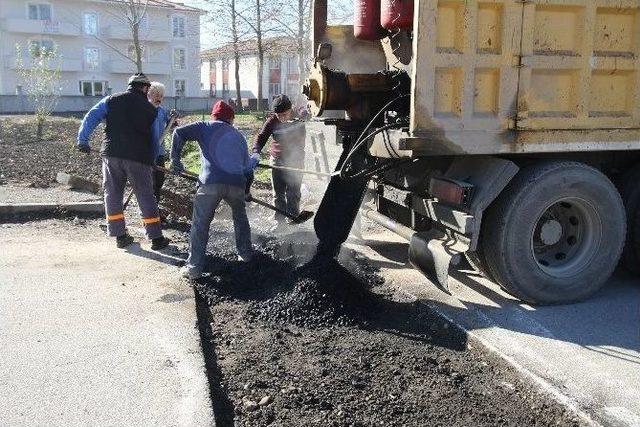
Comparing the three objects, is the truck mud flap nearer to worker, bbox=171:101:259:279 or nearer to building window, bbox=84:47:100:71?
worker, bbox=171:101:259:279

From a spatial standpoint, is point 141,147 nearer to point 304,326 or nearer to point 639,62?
point 304,326

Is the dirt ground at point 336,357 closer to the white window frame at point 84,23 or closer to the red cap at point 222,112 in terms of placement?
the red cap at point 222,112

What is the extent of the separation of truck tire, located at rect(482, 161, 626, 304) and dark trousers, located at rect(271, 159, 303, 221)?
121 inches

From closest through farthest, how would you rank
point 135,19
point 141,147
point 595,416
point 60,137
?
point 595,416
point 141,147
point 60,137
point 135,19

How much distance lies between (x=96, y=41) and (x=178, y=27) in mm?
6780

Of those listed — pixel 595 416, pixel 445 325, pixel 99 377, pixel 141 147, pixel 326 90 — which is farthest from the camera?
pixel 141 147

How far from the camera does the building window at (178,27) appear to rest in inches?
1930

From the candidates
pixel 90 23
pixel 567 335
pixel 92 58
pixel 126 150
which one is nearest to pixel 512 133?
pixel 567 335

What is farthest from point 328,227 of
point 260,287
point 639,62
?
point 639,62

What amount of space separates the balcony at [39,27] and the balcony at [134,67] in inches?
137

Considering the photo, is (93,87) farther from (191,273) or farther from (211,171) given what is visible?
(191,273)

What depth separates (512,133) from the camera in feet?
14.7

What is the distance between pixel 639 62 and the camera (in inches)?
183

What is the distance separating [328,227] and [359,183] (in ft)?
1.64
